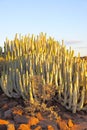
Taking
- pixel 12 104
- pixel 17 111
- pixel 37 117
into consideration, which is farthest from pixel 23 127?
pixel 12 104

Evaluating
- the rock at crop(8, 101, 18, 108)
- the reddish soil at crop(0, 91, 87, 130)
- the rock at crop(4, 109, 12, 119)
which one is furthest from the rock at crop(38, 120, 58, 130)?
the rock at crop(8, 101, 18, 108)

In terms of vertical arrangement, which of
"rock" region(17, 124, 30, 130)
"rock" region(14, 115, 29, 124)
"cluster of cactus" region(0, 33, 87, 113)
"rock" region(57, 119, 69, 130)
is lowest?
"rock" region(57, 119, 69, 130)

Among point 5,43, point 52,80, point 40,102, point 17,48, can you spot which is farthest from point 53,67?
point 5,43

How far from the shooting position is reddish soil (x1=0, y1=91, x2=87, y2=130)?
662 cm

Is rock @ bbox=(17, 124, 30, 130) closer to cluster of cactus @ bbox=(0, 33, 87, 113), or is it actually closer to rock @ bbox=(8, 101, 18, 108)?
cluster of cactus @ bbox=(0, 33, 87, 113)

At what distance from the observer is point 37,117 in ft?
23.4

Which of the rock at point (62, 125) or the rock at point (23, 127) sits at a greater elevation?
the rock at point (23, 127)

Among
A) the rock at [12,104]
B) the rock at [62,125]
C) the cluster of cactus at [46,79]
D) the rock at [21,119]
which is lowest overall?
the rock at [62,125]

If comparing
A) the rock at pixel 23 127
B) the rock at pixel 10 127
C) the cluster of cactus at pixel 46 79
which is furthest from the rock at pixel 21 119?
the cluster of cactus at pixel 46 79

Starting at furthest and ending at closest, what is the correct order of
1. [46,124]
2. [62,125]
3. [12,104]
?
[12,104] < [62,125] < [46,124]

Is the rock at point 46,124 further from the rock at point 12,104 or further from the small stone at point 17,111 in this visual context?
the rock at point 12,104

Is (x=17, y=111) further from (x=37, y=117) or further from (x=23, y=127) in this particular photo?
(x=23, y=127)

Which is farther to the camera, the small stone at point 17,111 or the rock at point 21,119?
the small stone at point 17,111

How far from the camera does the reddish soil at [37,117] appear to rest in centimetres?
662
